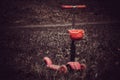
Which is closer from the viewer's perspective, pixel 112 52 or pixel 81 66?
pixel 81 66

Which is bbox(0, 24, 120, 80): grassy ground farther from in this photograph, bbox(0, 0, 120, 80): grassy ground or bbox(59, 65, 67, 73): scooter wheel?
bbox(59, 65, 67, 73): scooter wheel

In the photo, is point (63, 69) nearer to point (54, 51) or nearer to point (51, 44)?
point (54, 51)

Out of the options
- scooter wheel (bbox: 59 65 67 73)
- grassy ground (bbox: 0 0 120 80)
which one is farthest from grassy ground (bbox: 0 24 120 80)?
scooter wheel (bbox: 59 65 67 73)

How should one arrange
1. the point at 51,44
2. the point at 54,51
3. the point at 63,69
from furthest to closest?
the point at 51,44 < the point at 54,51 < the point at 63,69

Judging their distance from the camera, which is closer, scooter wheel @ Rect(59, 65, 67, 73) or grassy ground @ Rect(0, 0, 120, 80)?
scooter wheel @ Rect(59, 65, 67, 73)

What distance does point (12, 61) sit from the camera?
601cm

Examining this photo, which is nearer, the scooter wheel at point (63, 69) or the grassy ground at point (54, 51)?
the scooter wheel at point (63, 69)

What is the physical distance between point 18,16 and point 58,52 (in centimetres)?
413

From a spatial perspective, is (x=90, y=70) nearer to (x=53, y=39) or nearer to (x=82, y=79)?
(x=82, y=79)

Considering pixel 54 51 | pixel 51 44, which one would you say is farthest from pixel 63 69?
pixel 51 44

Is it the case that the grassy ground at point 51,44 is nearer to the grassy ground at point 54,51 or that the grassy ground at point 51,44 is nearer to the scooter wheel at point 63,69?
the grassy ground at point 54,51

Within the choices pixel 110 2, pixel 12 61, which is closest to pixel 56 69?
pixel 12 61

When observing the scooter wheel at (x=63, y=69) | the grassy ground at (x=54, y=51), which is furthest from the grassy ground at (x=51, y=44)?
the scooter wheel at (x=63, y=69)

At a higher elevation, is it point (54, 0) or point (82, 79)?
point (54, 0)
